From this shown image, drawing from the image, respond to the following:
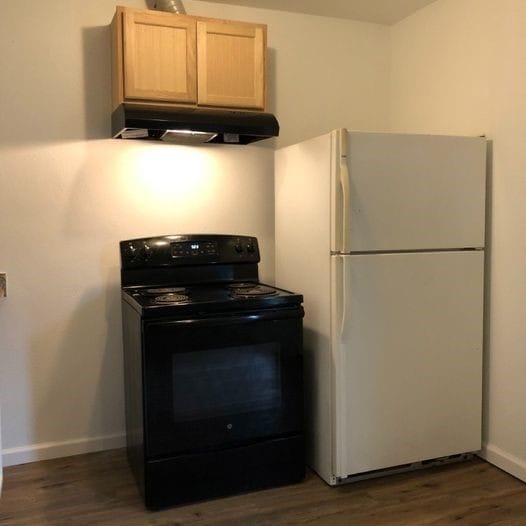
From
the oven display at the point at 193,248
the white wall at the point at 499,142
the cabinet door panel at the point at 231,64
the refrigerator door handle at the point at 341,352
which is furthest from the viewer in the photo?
the oven display at the point at 193,248

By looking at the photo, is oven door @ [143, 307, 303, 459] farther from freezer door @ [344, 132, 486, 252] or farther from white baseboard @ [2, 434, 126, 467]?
white baseboard @ [2, 434, 126, 467]

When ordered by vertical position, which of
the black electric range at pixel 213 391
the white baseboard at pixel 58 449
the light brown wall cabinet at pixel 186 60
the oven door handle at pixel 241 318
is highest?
the light brown wall cabinet at pixel 186 60

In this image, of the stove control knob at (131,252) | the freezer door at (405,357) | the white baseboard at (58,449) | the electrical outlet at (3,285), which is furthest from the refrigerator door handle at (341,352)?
the electrical outlet at (3,285)

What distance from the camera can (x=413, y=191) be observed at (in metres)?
2.52

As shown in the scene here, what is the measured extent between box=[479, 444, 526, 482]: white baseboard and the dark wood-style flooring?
0.11 feet

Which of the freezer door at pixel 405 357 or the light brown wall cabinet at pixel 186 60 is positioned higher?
the light brown wall cabinet at pixel 186 60

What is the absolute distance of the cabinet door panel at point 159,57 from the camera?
8.36ft

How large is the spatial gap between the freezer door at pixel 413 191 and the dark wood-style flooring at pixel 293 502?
3.40 ft

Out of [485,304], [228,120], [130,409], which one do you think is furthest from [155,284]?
[485,304]

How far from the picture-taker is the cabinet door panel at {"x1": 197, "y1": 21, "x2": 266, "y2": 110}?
2668mm

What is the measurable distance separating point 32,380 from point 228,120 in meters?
1.53

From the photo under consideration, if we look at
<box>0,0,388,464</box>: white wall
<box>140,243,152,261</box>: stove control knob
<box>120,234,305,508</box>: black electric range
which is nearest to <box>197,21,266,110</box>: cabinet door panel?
<box>0,0,388,464</box>: white wall

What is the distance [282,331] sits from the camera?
8.13 feet

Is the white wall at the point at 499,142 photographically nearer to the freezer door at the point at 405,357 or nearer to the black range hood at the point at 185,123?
the freezer door at the point at 405,357
